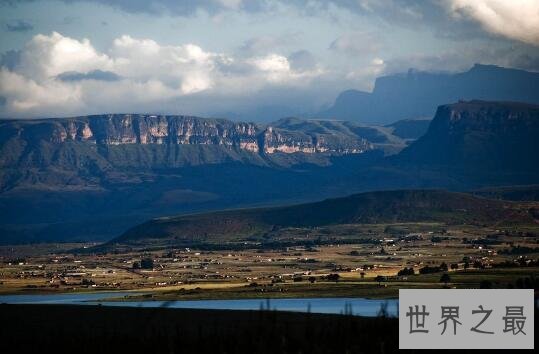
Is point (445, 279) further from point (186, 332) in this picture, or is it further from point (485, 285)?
point (186, 332)

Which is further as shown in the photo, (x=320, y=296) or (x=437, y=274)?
(x=437, y=274)

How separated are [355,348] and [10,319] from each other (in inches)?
1301

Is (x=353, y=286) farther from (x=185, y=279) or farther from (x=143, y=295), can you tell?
(x=185, y=279)

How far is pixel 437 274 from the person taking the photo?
504 feet

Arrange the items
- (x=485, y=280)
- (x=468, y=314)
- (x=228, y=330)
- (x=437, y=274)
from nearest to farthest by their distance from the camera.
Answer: (x=468, y=314) < (x=228, y=330) < (x=485, y=280) < (x=437, y=274)

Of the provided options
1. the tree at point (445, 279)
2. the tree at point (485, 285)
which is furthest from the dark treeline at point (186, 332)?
the tree at point (445, 279)

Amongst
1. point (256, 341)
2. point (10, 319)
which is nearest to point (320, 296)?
point (10, 319)

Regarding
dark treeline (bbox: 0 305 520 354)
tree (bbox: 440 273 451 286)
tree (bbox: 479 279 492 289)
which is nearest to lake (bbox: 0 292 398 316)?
tree (bbox: 479 279 492 289)

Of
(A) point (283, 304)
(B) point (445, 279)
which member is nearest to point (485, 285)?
(B) point (445, 279)

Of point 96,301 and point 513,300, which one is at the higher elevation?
point 513,300

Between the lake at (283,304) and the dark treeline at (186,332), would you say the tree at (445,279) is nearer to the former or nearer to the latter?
the lake at (283,304)

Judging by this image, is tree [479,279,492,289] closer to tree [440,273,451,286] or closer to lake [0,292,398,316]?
tree [440,273,451,286]

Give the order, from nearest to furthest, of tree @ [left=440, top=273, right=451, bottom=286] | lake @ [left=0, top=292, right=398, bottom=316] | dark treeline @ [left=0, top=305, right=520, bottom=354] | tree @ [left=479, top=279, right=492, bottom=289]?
dark treeline @ [left=0, top=305, right=520, bottom=354]
lake @ [left=0, top=292, right=398, bottom=316]
tree @ [left=479, top=279, right=492, bottom=289]
tree @ [left=440, top=273, right=451, bottom=286]

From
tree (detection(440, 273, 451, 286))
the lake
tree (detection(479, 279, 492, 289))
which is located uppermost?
tree (detection(479, 279, 492, 289))
